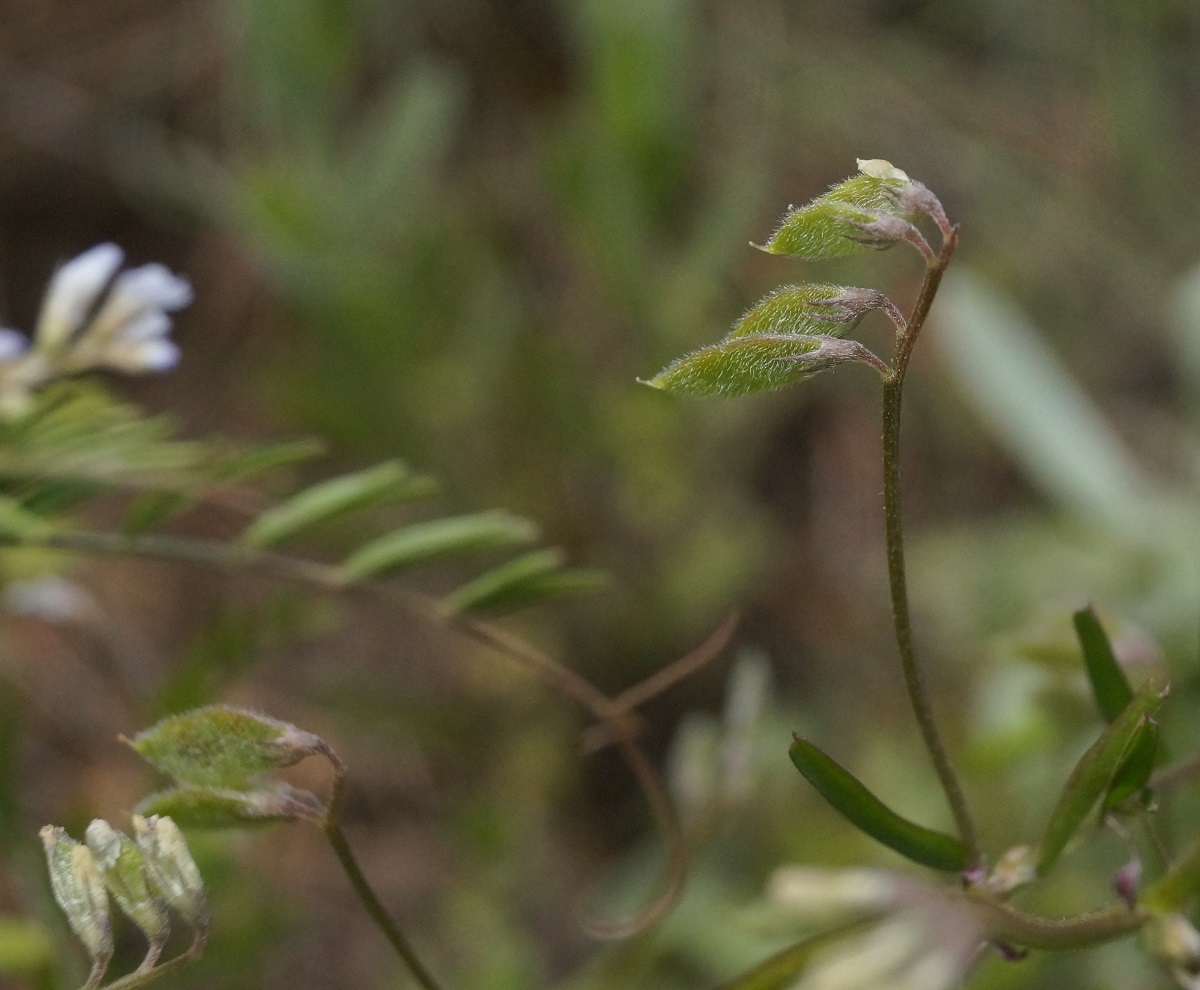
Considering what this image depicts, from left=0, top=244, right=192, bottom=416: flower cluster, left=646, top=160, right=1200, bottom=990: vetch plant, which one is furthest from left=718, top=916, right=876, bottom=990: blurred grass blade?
left=0, top=244, right=192, bottom=416: flower cluster

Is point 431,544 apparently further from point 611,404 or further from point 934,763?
point 611,404

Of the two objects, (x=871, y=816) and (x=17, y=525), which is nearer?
(x=871, y=816)

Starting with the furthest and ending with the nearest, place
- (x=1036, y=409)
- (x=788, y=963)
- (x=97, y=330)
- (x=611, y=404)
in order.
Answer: (x=611, y=404) → (x=1036, y=409) → (x=97, y=330) → (x=788, y=963)

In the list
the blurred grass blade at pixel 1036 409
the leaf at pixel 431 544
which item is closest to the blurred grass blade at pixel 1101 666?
the leaf at pixel 431 544

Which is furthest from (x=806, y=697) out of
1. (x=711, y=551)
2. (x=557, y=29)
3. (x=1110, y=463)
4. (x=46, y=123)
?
(x=46, y=123)

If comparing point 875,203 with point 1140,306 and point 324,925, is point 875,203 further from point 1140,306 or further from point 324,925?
point 1140,306

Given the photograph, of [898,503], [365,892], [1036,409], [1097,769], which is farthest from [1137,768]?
[1036,409]
